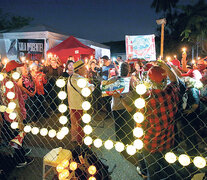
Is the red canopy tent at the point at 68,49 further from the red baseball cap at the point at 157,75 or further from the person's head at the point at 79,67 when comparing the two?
the red baseball cap at the point at 157,75

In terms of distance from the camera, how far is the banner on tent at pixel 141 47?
659 centimetres

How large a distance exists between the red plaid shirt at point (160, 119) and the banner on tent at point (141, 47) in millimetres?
4800

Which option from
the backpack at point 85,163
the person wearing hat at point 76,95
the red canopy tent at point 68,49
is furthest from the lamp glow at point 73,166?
the red canopy tent at point 68,49

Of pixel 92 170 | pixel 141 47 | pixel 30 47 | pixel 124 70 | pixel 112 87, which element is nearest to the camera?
pixel 112 87

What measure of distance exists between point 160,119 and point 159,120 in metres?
0.02

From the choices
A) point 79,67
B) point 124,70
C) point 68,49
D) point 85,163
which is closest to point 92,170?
point 85,163

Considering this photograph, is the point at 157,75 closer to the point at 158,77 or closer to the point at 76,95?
the point at 158,77

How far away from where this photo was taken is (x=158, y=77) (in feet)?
5.97

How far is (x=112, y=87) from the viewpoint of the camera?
1914 mm

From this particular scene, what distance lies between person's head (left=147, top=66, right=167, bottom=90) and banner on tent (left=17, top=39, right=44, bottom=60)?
7.84 m

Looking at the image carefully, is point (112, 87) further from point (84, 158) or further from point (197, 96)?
point (197, 96)

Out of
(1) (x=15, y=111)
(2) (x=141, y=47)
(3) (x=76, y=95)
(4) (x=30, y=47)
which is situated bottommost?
(1) (x=15, y=111)

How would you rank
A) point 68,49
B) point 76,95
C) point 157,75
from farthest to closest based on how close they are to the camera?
point 68,49, point 76,95, point 157,75

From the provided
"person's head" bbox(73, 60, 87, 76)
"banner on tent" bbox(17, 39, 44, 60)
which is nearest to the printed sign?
"person's head" bbox(73, 60, 87, 76)
